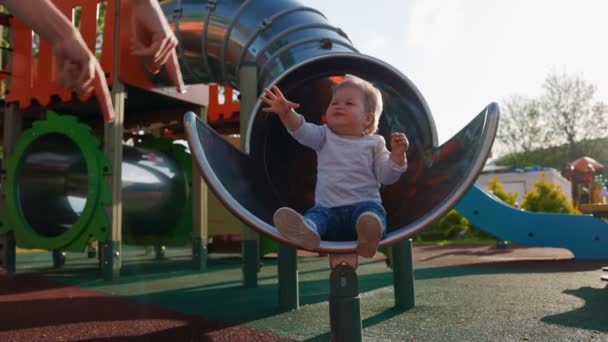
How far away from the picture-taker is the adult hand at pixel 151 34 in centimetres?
128

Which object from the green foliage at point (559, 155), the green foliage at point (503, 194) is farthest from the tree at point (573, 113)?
the green foliage at point (503, 194)

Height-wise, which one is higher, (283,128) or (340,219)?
(283,128)

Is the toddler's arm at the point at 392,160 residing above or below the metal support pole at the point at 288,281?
above

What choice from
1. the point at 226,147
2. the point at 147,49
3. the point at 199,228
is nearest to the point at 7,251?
the point at 199,228

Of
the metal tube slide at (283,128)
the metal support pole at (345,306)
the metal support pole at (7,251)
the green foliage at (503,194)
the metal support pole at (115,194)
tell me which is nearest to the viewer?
the metal support pole at (345,306)

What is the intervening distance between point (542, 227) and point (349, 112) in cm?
568

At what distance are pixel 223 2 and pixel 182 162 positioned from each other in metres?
3.13

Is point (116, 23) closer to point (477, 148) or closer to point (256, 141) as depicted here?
point (256, 141)

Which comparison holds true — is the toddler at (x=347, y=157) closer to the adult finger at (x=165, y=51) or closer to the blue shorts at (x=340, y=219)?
the blue shorts at (x=340, y=219)

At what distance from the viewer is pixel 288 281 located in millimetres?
3252

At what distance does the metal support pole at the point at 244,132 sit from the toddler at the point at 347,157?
2.06 meters

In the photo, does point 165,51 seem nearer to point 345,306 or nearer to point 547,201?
point 345,306

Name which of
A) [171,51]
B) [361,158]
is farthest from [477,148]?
[171,51]

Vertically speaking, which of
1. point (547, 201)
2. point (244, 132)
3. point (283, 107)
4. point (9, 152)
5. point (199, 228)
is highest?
point (9, 152)
